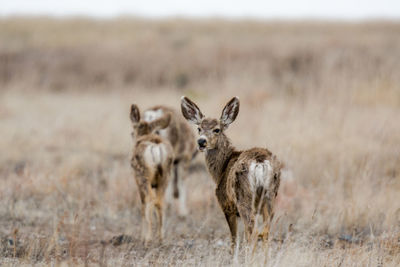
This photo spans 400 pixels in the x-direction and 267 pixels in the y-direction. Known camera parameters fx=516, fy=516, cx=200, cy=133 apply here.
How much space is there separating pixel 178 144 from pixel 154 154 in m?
1.59

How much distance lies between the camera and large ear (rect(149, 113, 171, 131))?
279 inches

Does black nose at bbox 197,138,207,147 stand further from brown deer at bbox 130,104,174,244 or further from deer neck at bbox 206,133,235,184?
brown deer at bbox 130,104,174,244

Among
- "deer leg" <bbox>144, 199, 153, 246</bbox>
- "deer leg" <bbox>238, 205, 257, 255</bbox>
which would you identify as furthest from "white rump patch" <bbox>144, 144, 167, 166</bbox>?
"deer leg" <bbox>238, 205, 257, 255</bbox>

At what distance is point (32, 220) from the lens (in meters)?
6.76

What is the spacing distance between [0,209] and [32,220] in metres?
0.52

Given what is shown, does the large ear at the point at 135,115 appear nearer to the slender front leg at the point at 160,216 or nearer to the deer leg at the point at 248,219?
the slender front leg at the point at 160,216

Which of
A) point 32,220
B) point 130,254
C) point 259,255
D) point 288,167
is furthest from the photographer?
point 288,167

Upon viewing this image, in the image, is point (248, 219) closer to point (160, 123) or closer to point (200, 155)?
point (160, 123)

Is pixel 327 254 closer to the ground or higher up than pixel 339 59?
closer to the ground

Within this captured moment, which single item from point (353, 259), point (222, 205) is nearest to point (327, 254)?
point (353, 259)

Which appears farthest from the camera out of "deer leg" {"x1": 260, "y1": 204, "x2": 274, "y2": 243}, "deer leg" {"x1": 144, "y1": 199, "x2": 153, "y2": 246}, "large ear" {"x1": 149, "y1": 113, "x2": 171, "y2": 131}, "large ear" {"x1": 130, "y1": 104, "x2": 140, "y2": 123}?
"large ear" {"x1": 149, "y1": 113, "x2": 171, "y2": 131}

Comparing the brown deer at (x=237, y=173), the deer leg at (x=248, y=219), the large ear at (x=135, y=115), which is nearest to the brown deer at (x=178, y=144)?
the large ear at (x=135, y=115)

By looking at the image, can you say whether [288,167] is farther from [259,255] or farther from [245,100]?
[245,100]

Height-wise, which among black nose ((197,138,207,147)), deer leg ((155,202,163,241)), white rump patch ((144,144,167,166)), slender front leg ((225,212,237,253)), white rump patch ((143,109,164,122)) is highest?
white rump patch ((143,109,164,122))
